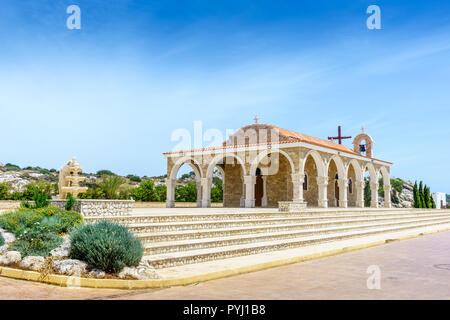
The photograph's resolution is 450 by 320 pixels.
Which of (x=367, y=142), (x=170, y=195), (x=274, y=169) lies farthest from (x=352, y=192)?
(x=170, y=195)

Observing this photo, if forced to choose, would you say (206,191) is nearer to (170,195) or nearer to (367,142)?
(170,195)

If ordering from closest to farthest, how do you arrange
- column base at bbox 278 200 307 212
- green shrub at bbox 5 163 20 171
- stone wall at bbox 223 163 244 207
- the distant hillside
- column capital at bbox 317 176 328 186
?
column base at bbox 278 200 307 212 → column capital at bbox 317 176 328 186 → stone wall at bbox 223 163 244 207 → the distant hillside → green shrub at bbox 5 163 20 171

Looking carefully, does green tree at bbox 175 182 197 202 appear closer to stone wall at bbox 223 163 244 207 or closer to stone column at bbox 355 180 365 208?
stone wall at bbox 223 163 244 207

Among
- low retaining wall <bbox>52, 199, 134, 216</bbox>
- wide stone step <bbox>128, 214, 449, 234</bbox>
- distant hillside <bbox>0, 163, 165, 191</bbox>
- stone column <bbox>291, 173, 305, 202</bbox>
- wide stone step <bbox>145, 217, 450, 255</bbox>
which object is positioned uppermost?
distant hillside <bbox>0, 163, 165, 191</bbox>

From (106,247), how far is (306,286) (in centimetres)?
334

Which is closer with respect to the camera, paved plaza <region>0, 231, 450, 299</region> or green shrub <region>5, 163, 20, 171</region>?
paved plaza <region>0, 231, 450, 299</region>

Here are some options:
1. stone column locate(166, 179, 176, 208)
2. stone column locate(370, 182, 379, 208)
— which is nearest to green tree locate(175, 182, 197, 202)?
stone column locate(166, 179, 176, 208)

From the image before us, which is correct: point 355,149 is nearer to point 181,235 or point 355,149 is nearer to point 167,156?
point 167,156

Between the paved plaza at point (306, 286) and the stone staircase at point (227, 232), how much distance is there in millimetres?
1376

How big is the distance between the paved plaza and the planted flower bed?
44cm

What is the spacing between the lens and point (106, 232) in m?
6.60

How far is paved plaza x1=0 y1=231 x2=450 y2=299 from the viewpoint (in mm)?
5332
